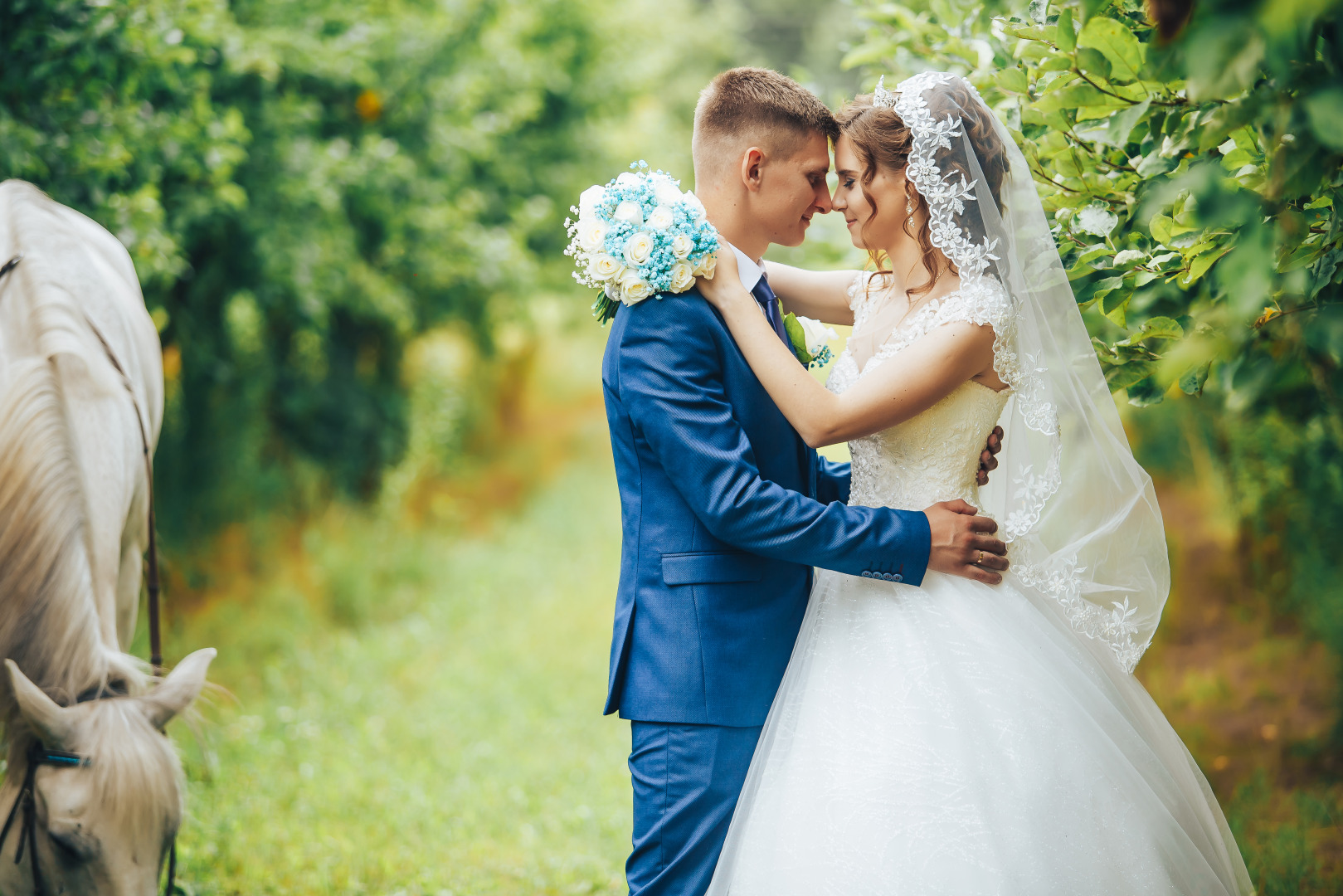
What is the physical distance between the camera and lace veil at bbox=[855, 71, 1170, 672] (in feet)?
8.20

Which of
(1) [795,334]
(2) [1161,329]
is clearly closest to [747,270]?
(1) [795,334]

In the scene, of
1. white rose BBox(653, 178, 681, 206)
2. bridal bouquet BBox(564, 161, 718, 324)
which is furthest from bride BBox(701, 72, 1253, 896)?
white rose BBox(653, 178, 681, 206)

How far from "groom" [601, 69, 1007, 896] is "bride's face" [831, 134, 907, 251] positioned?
0.42 feet

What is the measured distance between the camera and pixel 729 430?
91.5 inches

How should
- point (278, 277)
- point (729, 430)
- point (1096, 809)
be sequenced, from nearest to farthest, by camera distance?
1. point (1096, 809)
2. point (729, 430)
3. point (278, 277)

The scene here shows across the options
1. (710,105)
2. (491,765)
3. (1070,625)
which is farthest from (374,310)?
(1070,625)

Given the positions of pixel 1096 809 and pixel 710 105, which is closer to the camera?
pixel 1096 809

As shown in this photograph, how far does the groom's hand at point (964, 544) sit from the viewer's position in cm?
242

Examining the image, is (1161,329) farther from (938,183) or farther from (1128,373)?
(938,183)

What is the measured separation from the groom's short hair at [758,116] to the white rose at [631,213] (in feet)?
0.94

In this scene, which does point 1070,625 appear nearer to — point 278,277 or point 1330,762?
point 1330,762

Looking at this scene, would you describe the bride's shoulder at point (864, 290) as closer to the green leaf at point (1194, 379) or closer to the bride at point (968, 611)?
the bride at point (968, 611)

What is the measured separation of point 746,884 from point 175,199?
502cm

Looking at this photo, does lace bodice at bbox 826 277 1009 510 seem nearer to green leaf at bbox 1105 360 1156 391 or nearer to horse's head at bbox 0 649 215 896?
green leaf at bbox 1105 360 1156 391
